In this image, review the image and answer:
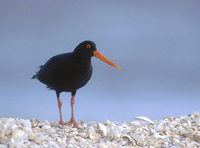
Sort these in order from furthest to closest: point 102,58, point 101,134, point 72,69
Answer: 1. point 102,58
2. point 72,69
3. point 101,134

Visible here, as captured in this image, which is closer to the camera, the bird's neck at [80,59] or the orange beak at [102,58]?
the bird's neck at [80,59]

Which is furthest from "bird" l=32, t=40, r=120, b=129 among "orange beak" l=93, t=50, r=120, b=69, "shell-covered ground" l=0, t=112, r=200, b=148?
"shell-covered ground" l=0, t=112, r=200, b=148

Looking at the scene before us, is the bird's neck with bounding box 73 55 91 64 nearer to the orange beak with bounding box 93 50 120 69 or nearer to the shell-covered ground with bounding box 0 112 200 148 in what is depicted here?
the orange beak with bounding box 93 50 120 69

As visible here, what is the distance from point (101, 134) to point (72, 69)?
3.11 feet

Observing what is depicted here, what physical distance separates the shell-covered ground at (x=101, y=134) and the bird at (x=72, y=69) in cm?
41

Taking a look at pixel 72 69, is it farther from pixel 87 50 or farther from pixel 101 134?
pixel 101 134

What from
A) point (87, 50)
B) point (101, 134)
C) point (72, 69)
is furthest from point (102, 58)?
point (101, 134)

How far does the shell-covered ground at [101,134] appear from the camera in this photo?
3.28 m

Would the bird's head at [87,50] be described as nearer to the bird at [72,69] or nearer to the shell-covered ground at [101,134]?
the bird at [72,69]

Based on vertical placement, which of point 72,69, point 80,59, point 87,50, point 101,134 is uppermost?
point 87,50

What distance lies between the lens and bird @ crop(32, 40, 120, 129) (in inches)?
171

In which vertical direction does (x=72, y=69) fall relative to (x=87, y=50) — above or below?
below

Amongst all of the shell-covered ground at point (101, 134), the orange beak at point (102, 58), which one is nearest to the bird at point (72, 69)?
the orange beak at point (102, 58)

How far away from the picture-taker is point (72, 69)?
14.2ft
